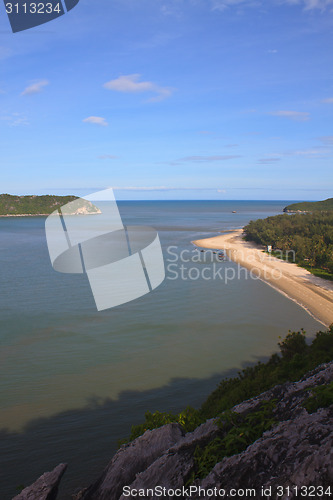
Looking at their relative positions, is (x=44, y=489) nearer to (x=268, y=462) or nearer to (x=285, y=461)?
(x=268, y=462)

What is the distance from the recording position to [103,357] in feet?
81.7

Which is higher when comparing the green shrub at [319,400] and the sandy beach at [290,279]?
the green shrub at [319,400]

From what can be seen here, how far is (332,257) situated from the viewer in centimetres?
5119

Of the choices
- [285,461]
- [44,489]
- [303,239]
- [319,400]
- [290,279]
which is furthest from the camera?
[303,239]

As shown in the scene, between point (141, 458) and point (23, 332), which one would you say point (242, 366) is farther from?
point (23, 332)

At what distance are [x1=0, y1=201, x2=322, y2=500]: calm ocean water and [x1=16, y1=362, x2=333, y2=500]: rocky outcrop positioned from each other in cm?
521

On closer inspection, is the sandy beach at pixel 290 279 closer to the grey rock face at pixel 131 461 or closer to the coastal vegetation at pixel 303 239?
the coastal vegetation at pixel 303 239

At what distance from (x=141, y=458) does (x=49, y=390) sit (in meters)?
13.0

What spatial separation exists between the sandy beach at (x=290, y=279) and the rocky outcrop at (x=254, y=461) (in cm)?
2538

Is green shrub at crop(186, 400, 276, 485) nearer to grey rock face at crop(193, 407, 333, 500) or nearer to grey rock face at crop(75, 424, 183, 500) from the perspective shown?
grey rock face at crop(193, 407, 333, 500)

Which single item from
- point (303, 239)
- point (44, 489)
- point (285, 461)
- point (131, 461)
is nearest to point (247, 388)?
point (131, 461)

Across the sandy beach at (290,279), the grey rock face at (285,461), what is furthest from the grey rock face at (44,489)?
the sandy beach at (290,279)

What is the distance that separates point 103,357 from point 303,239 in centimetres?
5206

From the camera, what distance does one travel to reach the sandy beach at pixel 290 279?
36.1 m
